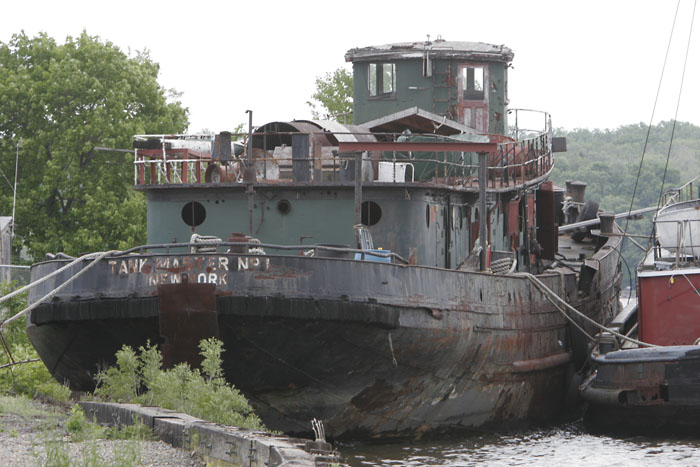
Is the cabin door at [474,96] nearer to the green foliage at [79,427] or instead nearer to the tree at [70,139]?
the green foliage at [79,427]

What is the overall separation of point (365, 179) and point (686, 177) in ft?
274

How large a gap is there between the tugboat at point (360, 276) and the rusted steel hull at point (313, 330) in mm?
22

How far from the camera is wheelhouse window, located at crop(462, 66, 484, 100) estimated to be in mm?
21516

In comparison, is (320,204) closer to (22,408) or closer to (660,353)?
(22,408)

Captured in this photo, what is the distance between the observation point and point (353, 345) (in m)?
14.5

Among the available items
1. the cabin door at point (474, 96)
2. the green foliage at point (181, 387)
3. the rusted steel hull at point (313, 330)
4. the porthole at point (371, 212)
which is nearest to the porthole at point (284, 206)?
the porthole at point (371, 212)

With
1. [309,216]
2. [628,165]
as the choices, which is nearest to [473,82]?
[309,216]

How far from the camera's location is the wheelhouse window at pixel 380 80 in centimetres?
2169

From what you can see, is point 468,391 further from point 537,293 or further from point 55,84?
point 55,84

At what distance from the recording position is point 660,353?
17328 millimetres

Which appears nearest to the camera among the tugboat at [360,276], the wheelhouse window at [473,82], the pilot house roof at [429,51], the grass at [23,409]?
the grass at [23,409]

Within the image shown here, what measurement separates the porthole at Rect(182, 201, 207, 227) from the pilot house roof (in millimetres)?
5554

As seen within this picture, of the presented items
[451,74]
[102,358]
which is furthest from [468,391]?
[451,74]

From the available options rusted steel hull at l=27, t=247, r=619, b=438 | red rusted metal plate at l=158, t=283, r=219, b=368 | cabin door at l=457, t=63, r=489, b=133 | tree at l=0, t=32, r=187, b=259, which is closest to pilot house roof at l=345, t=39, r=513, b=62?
cabin door at l=457, t=63, r=489, b=133
